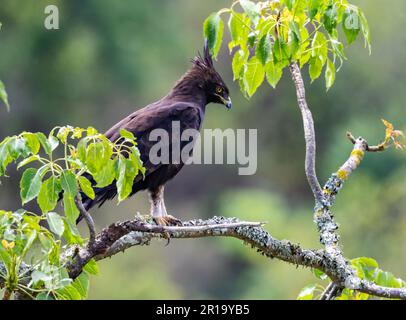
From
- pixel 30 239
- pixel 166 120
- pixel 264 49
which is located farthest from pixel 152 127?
pixel 30 239

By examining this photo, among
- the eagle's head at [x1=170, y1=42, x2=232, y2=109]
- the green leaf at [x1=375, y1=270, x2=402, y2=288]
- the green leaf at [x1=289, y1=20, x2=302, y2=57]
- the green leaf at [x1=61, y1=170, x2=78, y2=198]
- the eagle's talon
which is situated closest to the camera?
the green leaf at [x1=61, y1=170, x2=78, y2=198]

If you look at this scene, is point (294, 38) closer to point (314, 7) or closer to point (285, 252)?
point (314, 7)

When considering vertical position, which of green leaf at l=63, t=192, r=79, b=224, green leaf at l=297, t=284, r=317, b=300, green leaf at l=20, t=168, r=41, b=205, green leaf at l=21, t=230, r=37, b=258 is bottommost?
green leaf at l=21, t=230, r=37, b=258

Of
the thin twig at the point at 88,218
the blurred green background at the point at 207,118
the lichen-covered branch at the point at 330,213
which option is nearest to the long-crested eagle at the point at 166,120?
the lichen-covered branch at the point at 330,213

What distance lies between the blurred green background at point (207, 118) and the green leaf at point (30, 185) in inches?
692

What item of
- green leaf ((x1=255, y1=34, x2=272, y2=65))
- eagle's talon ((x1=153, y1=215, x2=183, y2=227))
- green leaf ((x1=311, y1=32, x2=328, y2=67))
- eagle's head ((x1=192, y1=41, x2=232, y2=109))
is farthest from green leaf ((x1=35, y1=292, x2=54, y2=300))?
eagle's head ((x1=192, y1=41, x2=232, y2=109))

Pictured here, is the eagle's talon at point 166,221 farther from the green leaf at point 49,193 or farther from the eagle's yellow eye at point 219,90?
the green leaf at point 49,193

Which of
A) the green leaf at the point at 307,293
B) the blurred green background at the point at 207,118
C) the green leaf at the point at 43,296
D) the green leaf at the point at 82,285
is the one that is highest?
the blurred green background at the point at 207,118

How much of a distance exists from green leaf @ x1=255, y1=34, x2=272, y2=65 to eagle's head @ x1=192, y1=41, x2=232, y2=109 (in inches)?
125

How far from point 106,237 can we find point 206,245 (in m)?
21.8

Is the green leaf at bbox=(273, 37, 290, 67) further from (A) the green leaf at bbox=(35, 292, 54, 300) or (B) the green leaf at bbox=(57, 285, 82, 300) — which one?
(A) the green leaf at bbox=(35, 292, 54, 300)

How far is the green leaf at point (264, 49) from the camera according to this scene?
14.9 ft

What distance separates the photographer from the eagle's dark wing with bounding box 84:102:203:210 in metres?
6.69

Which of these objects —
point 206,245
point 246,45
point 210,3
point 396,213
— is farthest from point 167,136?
point 210,3
